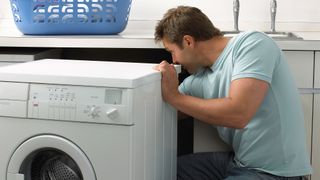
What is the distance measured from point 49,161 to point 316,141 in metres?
1.04

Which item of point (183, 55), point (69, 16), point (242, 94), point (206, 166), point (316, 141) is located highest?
point (69, 16)

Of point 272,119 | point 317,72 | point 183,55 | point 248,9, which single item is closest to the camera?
point 272,119

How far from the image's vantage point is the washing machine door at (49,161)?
172 cm

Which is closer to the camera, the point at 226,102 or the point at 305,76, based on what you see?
the point at 226,102

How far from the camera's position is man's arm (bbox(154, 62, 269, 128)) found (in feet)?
5.74

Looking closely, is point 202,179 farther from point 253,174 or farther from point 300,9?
point 300,9

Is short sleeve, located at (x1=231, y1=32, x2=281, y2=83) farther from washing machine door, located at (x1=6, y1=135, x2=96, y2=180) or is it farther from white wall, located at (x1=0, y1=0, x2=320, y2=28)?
white wall, located at (x1=0, y1=0, x2=320, y2=28)

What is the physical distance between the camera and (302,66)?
2.10 m

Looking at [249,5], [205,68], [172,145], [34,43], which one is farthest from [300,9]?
[34,43]

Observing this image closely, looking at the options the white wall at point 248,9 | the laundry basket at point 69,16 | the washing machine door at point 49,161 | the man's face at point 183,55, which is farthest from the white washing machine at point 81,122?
the white wall at point 248,9

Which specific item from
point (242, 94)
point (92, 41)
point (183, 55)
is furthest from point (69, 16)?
point (242, 94)

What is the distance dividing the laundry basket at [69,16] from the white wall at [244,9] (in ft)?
1.27

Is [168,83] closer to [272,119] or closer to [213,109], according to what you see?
[213,109]

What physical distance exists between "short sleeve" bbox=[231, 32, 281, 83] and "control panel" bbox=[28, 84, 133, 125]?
1.31 feet
